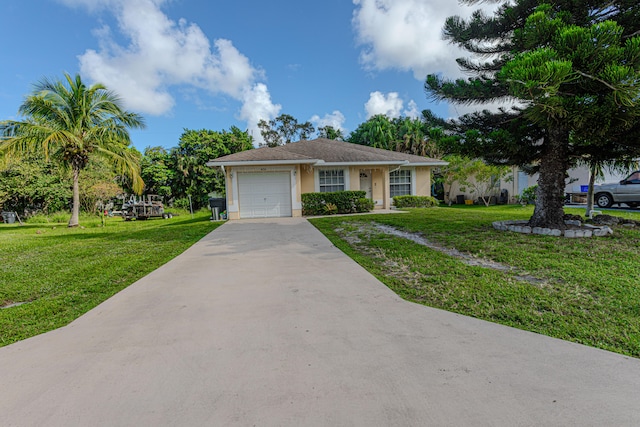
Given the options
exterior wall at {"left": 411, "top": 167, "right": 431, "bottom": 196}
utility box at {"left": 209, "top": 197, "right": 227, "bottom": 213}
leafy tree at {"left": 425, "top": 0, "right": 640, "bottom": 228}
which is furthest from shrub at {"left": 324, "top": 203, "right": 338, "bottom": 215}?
leafy tree at {"left": 425, "top": 0, "right": 640, "bottom": 228}

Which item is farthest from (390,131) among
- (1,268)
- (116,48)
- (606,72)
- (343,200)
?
(1,268)

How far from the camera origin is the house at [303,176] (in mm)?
13047

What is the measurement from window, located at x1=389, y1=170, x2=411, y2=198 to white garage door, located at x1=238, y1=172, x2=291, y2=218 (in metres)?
6.41

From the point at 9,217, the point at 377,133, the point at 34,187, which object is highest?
the point at 377,133

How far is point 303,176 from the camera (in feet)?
48.2

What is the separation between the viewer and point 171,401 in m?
1.85

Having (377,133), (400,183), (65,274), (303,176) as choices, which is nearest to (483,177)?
(400,183)

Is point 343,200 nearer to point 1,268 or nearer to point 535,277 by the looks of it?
point 535,277

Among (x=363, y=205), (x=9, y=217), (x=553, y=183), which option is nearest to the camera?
(x=553, y=183)

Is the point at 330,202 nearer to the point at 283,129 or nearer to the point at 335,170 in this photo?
the point at 335,170

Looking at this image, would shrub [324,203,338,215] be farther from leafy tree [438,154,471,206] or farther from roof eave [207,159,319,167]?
leafy tree [438,154,471,206]

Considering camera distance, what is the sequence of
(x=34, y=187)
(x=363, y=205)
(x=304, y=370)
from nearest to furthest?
(x=304, y=370) → (x=363, y=205) → (x=34, y=187)

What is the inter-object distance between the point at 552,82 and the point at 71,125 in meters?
16.5

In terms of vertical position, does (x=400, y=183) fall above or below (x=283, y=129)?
below
